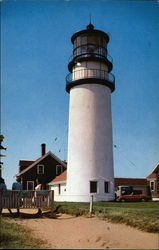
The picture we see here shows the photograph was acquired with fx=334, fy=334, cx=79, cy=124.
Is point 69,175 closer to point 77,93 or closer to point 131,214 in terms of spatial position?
point 77,93

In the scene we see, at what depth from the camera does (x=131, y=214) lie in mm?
13664

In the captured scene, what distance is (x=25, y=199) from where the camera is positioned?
15688 millimetres

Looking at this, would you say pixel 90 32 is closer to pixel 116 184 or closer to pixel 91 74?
pixel 91 74

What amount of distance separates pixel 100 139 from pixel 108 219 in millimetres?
→ 12555

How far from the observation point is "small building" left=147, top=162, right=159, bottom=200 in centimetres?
3641

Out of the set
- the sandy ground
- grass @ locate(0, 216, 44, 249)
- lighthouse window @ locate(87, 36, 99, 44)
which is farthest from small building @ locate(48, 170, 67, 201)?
grass @ locate(0, 216, 44, 249)

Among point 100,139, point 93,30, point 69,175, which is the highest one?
point 93,30

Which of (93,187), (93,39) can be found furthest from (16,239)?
(93,39)

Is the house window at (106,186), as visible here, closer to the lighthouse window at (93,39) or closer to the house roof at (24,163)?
the lighthouse window at (93,39)

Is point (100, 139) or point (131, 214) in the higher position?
point (100, 139)

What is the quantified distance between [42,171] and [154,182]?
12751 mm

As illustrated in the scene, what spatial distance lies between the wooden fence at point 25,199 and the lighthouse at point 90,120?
369 inches

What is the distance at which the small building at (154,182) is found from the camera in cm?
3641

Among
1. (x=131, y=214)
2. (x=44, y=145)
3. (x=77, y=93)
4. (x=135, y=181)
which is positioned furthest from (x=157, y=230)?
(x=135, y=181)
